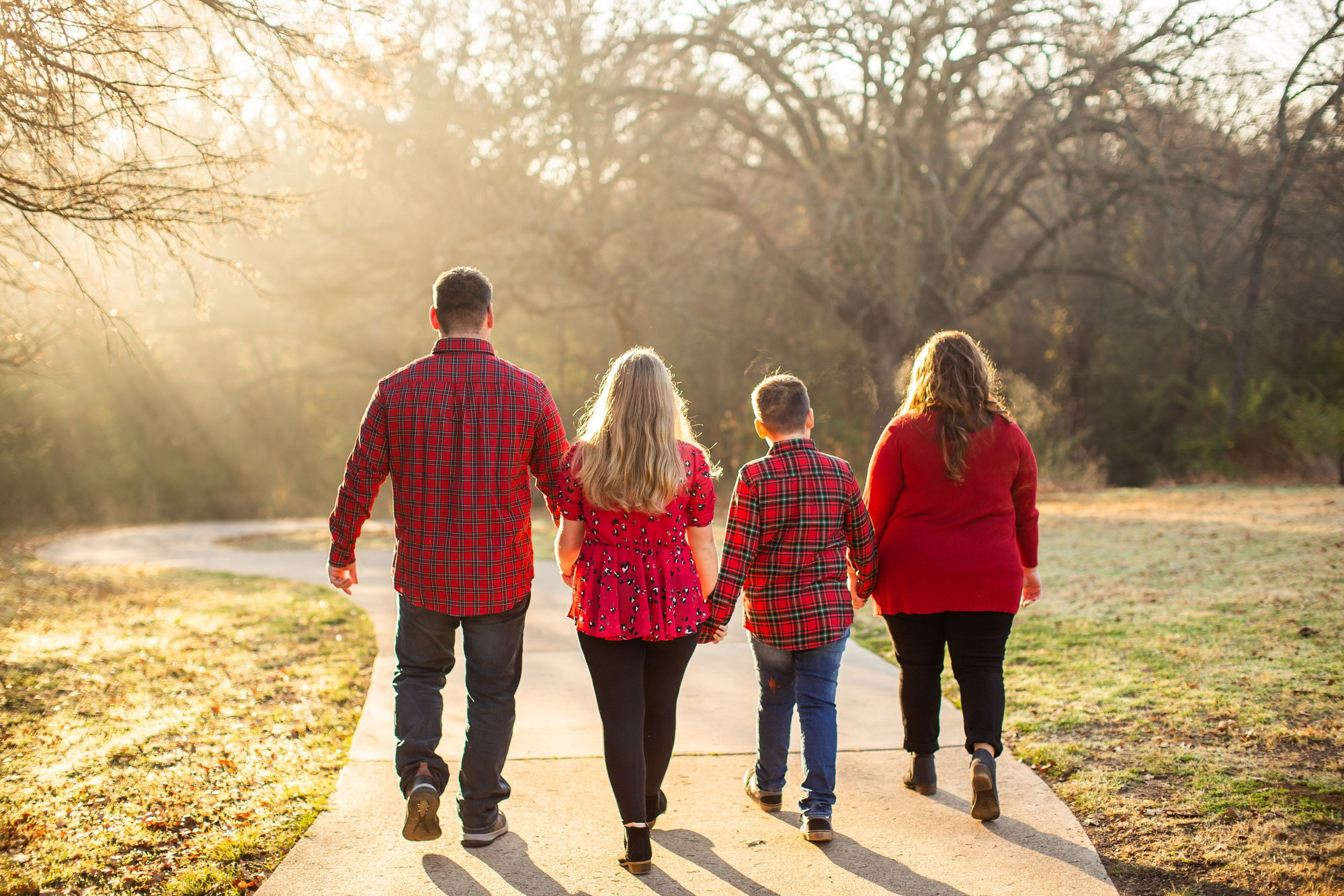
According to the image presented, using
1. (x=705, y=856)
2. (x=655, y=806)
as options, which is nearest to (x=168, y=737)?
(x=655, y=806)

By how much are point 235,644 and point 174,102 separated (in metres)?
3.58

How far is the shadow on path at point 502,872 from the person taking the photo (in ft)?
10.3

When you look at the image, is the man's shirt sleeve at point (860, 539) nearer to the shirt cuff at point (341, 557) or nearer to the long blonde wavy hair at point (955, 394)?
the long blonde wavy hair at point (955, 394)

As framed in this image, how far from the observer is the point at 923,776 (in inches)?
155

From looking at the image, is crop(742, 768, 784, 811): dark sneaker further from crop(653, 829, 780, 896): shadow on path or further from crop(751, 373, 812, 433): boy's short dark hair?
crop(751, 373, 812, 433): boy's short dark hair

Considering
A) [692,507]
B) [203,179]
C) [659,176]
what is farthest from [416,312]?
[692,507]

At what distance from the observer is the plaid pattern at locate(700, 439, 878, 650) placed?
11.6 feet

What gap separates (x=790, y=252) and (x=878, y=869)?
1686cm

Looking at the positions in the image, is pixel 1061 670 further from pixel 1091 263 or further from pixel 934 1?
pixel 1091 263

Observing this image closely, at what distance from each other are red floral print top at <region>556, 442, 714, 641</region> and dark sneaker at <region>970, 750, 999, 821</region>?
1.13 metres

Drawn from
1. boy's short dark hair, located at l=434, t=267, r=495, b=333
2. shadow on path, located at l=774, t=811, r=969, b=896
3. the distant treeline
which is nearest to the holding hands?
shadow on path, located at l=774, t=811, r=969, b=896

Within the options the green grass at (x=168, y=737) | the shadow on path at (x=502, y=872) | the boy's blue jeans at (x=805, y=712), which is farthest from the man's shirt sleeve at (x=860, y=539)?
the green grass at (x=168, y=737)

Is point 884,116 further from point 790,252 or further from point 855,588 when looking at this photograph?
point 855,588

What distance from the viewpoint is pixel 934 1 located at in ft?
47.6
